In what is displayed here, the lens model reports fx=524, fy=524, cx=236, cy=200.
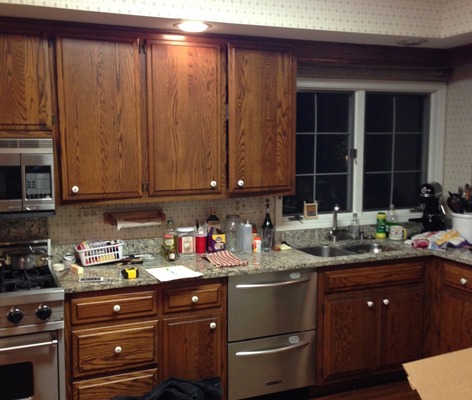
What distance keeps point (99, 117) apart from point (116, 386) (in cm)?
145

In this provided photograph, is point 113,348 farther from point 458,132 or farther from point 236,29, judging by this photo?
point 458,132

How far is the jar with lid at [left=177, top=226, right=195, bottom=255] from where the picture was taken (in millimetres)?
3316

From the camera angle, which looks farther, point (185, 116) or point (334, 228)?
point (334, 228)

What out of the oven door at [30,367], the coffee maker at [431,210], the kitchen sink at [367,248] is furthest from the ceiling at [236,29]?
the oven door at [30,367]

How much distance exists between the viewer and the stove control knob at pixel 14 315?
96.1 inches

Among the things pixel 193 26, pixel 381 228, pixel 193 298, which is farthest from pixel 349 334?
pixel 193 26

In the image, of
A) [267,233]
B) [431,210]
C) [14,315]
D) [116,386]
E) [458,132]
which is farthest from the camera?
[458,132]

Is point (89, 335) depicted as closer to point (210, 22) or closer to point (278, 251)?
point (278, 251)

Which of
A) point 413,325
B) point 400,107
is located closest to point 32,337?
point 413,325

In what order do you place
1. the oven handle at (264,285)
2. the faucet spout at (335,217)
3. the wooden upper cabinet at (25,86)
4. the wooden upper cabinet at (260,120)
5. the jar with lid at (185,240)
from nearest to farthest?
1. the wooden upper cabinet at (25,86)
2. the oven handle at (264,285)
3. the wooden upper cabinet at (260,120)
4. the jar with lid at (185,240)
5. the faucet spout at (335,217)

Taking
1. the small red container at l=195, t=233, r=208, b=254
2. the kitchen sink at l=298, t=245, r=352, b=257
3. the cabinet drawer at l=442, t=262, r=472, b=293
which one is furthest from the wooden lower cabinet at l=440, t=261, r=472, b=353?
the small red container at l=195, t=233, r=208, b=254

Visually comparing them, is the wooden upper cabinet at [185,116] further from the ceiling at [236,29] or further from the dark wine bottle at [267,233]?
the dark wine bottle at [267,233]

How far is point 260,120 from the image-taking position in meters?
3.27

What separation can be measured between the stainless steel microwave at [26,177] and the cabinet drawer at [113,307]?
1.76 feet
